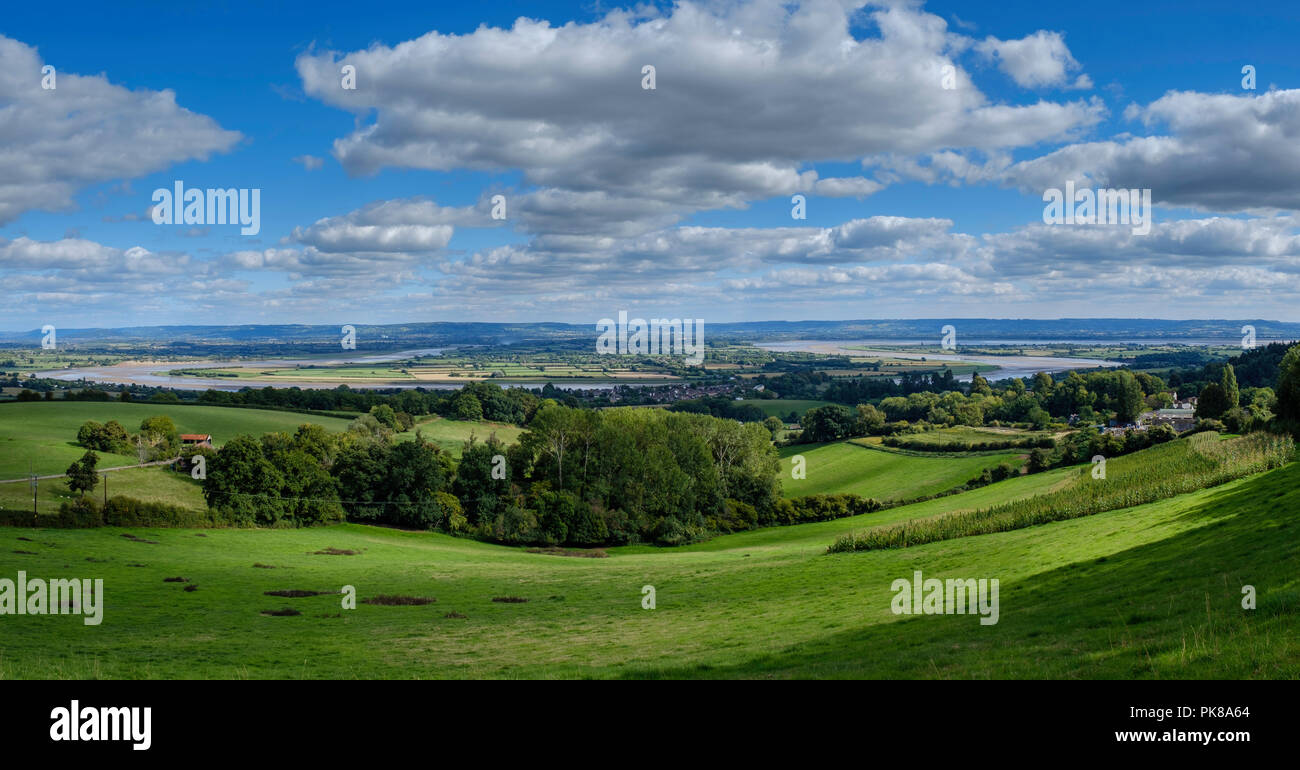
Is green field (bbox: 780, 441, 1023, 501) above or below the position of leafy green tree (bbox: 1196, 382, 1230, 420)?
below

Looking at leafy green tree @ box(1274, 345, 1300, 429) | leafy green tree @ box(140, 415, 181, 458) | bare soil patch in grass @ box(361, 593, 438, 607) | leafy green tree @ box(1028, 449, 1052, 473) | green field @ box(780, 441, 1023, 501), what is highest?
leafy green tree @ box(1274, 345, 1300, 429)

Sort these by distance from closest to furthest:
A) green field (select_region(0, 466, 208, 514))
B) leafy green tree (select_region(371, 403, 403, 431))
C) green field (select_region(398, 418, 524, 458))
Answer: green field (select_region(0, 466, 208, 514)), green field (select_region(398, 418, 524, 458)), leafy green tree (select_region(371, 403, 403, 431))

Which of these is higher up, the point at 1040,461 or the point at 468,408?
the point at 468,408

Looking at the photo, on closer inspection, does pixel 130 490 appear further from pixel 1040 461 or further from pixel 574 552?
pixel 1040 461

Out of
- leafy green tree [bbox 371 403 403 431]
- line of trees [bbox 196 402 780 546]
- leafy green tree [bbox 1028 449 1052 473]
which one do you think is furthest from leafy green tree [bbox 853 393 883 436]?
leafy green tree [bbox 371 403 403 431]

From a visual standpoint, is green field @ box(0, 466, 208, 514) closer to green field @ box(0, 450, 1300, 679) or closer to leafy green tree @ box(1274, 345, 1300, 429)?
green field @ box(0, 450, 1300, 679)

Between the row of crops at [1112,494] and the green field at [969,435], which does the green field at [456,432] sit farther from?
the row of crops at [1112,494]

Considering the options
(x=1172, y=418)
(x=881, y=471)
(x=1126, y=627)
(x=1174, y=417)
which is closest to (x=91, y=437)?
(x=881, y=471)
